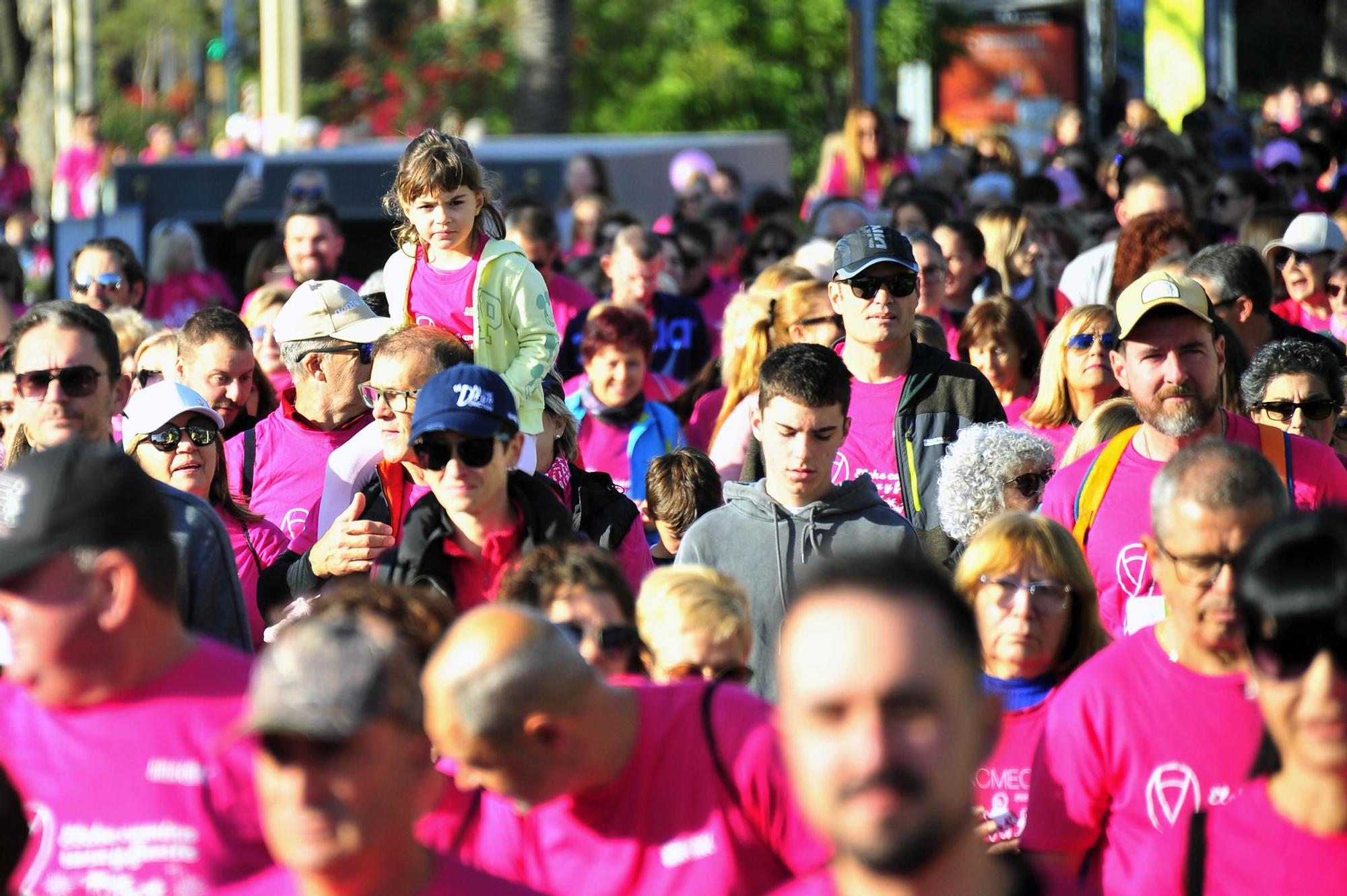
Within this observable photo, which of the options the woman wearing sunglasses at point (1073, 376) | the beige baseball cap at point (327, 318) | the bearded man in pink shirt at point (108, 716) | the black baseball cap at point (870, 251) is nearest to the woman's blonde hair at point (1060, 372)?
the woman wearing sunglasses at point (1073, 376)

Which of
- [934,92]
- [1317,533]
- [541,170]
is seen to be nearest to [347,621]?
[1317,533]

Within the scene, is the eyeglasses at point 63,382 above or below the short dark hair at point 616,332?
below

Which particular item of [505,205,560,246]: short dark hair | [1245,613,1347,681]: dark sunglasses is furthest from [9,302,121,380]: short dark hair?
[505,205,560,246]: short dark hair

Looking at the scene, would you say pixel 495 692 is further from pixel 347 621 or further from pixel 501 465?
pixel 501 465

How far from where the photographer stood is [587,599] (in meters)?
4.10

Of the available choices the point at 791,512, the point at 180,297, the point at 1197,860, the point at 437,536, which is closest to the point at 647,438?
the point at 791,512

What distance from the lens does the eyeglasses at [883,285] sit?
7.06 m

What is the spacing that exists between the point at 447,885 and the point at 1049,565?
2.21 metres

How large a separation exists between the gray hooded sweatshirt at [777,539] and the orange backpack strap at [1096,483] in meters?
0.47

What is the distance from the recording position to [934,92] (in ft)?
94.5

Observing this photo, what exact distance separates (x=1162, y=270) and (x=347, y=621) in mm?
3728

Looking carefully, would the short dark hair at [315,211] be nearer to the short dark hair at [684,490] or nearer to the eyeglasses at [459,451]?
the short dark hair at [684,490]

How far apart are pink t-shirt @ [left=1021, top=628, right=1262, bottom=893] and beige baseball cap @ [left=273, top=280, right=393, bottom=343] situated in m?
3.51

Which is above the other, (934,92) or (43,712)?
(934,92)
